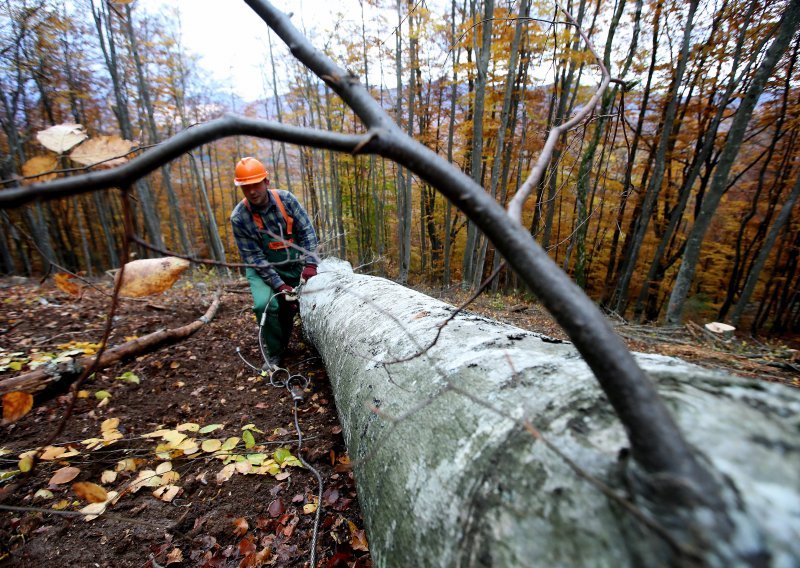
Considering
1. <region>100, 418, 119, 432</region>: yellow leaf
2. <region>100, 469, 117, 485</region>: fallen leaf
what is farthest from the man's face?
<region>100, 469, 117, 485</region>: fallen leaf

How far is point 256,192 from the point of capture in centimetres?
308

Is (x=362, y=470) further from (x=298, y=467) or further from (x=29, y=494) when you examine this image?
(x=29, y=494)

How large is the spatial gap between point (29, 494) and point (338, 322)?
177 cm

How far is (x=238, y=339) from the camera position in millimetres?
3695

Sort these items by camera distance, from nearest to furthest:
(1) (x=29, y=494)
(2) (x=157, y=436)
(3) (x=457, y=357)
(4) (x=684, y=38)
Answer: (3) (x=457, y=357) → (1) (x=29, y=494) → (2) (x=157, y=436) → (4) (x=684, y=38)

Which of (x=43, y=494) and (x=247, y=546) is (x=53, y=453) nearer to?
(x=43, y=494)

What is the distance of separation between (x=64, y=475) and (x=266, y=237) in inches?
94.3

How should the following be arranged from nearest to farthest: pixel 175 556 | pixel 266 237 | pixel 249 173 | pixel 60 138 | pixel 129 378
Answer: pixel 60 138 → pixel 175 556 → pixel 129 378 → pixel 249 173 → pixel 266 237

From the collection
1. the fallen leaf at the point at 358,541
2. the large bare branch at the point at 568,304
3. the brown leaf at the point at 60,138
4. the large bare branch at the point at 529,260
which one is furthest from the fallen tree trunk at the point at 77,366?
the large bare branch at the point at 568,304

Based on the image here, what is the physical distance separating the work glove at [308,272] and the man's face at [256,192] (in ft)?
2.69

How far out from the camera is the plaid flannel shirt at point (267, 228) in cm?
325

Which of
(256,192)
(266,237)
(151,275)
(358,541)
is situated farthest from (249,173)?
(358,541)

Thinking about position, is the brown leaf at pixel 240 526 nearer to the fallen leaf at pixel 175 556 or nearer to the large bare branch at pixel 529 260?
the fallen leaf at pixel 175 556

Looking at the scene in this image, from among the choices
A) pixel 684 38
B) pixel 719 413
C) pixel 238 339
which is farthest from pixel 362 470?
pixel 684 38
